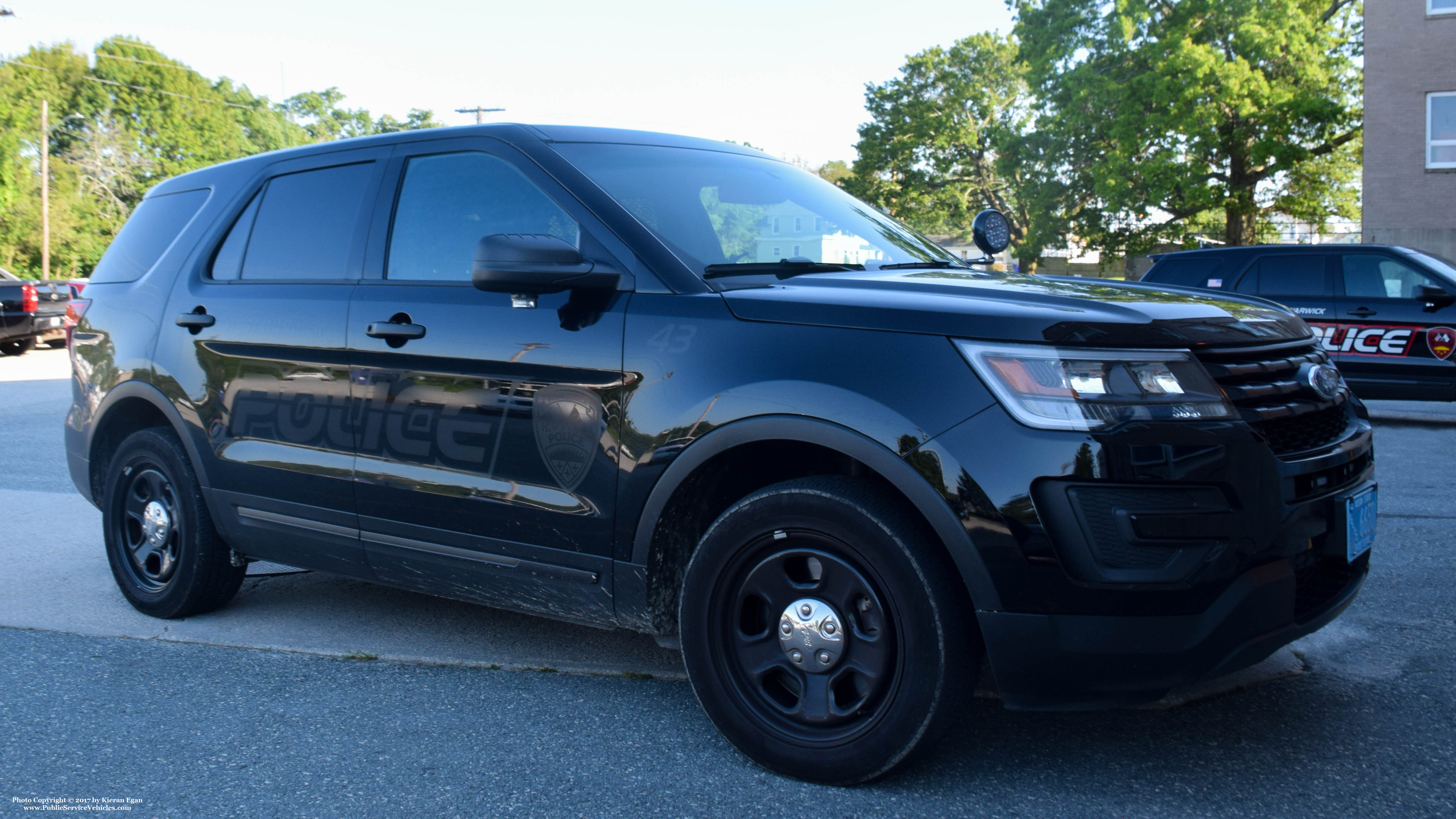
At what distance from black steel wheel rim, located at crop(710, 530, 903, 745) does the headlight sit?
1.82 feet

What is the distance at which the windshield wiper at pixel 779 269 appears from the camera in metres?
3.27

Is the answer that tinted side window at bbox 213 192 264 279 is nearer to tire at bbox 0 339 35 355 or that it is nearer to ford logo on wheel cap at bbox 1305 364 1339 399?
ford logo on wheel cap at bbox 1305 364 1339 399

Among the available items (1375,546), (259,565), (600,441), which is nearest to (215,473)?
(259,565)

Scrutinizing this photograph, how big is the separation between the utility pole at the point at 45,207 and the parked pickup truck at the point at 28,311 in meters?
25.7

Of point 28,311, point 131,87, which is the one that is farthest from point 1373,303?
point 131,87

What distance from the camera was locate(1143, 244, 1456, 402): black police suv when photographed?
10.0 metres

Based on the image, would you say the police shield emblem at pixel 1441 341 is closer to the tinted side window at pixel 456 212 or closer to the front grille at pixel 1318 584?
the front grille at pixel 1318 584

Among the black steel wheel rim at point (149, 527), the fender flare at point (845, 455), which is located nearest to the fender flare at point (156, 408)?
the black steel wheel rim at point (149, 527)

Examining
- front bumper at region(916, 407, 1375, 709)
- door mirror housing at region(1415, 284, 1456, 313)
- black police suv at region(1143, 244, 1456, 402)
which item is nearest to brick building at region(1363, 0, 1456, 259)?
black police suv at region(1143, 244, 1456, 402)

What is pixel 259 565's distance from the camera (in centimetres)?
551

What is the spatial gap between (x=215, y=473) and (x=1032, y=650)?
3.03 m

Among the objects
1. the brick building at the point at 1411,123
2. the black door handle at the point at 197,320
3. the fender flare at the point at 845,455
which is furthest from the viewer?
the brick building at the point at 1411,123

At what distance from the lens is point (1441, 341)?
9984 mm

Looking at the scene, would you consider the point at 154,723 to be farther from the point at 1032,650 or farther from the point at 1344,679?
the point at 1344,679
